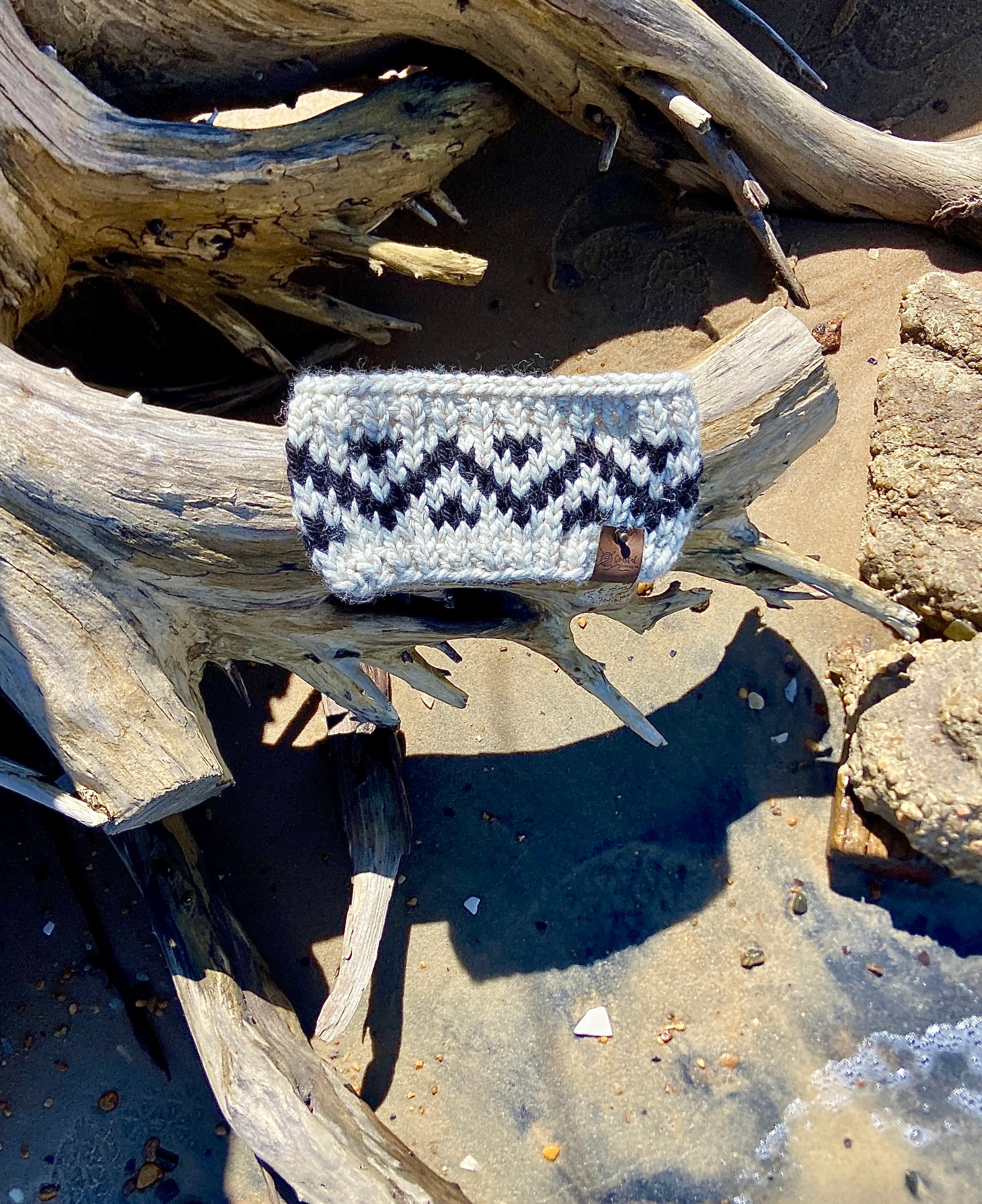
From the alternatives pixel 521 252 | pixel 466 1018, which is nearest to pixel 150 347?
pixel 521 252

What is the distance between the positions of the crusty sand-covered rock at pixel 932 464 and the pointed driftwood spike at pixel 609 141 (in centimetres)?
123

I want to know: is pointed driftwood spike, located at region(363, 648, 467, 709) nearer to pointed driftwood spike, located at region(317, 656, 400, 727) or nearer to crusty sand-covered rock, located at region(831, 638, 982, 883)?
pointed driftwood spike, located at region(317, 656, 400, 727)

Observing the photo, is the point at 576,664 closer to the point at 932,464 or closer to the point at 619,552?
the point at 619,552

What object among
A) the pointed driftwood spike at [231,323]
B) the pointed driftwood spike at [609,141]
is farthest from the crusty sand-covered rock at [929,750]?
the pointed driftwood spike at [231,323]

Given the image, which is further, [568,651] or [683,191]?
[683,191]

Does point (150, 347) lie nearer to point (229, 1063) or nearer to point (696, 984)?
point (229, 1063)

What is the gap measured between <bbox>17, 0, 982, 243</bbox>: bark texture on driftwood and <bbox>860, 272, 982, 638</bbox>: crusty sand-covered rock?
45cm

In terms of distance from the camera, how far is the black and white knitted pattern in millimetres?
1894

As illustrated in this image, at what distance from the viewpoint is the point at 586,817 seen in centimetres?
294

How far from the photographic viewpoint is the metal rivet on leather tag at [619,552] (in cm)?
203

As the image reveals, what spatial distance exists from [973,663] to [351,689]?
1974mm

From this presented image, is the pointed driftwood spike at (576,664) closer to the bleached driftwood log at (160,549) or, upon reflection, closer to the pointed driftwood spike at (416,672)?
the bleached driftwood log at (160,549)

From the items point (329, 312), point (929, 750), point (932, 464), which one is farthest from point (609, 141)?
point (929, 750)

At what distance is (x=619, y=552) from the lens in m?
2.04
